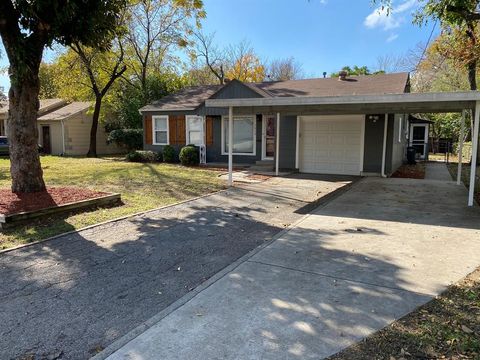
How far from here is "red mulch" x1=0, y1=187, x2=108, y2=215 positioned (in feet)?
22.5

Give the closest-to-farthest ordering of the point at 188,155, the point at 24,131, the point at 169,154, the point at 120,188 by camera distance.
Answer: the point at 24,131
the point at 120,188
the point at 188,155
the point at 169,154

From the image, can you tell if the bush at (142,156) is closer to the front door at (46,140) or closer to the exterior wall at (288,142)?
the exterior wall at (288,142)

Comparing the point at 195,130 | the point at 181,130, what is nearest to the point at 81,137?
the point at 181,130

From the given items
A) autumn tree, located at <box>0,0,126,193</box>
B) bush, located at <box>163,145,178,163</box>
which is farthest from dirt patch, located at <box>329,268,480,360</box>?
bush, located at <box>163,145,178,163</box>

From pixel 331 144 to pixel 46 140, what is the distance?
64.6 feet

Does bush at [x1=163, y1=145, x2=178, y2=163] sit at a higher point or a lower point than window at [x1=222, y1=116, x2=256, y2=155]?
lower

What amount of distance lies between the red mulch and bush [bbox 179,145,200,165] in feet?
27.2

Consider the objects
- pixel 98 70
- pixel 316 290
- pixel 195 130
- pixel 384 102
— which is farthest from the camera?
pixel 98 70

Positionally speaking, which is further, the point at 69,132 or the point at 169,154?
the point at 69,132

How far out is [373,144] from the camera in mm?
13969

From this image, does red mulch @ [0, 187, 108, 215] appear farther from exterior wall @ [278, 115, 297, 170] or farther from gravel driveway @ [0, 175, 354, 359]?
exterior wall @ [278, 115, 297, 170]

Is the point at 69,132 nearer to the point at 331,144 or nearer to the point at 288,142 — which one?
the point at 288,142

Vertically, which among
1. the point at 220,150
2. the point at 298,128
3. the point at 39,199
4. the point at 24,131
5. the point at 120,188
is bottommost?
the point at 120,188

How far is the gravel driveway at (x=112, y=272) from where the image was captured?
3227mm
